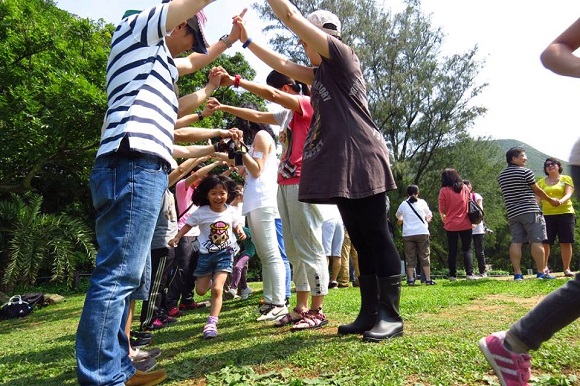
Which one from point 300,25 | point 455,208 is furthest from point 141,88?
point 455,208

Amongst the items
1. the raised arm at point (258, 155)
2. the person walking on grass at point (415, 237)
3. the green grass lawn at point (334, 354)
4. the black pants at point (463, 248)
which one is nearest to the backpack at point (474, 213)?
the black pants at point (463, 248)

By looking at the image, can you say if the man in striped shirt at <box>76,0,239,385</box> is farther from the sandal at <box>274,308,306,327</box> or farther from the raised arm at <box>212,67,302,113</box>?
the sandal at <box>274,308,306,327</box>

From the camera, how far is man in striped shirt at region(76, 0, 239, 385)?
1.99 meters

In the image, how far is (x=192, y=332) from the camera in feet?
13.5

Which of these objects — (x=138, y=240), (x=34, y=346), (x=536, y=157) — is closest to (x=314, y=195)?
(x=138, y=240)

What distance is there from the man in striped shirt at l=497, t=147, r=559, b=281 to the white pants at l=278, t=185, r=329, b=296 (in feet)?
15.0

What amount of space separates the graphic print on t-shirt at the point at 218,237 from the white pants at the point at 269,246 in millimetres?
637

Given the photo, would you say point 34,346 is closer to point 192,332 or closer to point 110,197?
Answer: point 192,332

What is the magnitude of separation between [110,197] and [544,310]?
196 centimetres

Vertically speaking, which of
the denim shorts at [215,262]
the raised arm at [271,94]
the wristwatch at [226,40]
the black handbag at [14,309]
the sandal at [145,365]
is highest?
the wristwatch at [226,40]

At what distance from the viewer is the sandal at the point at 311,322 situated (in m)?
3.58

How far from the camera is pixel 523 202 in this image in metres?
7.08

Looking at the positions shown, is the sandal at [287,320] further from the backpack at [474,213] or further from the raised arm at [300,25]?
the backpack at [474,213]

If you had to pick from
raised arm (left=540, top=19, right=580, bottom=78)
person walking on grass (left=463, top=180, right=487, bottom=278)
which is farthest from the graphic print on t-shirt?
person walking on grass (left=463, top=180, right=487, bottom=278)
